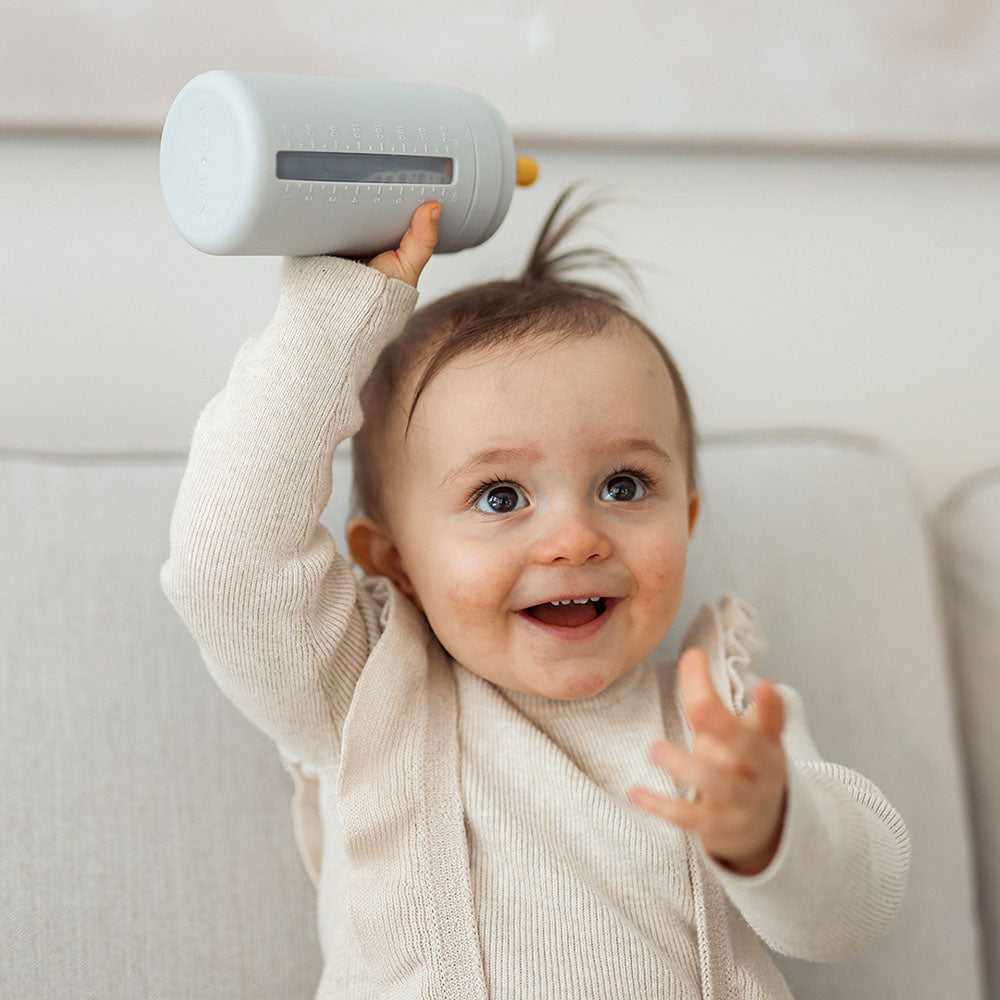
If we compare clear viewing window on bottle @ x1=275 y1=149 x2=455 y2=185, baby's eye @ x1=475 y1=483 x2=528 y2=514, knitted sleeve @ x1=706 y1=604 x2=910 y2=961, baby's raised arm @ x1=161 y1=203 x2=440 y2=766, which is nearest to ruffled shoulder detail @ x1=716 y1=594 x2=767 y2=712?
knitted sleeve @ x1=706 y1=604 x2=910 y2=961

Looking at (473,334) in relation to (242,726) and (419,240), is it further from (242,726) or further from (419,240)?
(242,726)

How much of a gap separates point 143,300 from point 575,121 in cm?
54

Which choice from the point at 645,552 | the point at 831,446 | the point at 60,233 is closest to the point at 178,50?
the point at 60,233

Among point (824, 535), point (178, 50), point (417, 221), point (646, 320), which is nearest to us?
point (417, 221)

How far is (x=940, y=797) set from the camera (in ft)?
3.96

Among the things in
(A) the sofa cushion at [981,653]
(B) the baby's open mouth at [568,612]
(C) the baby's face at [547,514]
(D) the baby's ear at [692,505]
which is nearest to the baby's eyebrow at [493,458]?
(C) the baby's face at [547,514]

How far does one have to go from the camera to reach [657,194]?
1421 millimetres

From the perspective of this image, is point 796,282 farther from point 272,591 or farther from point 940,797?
point 272,591

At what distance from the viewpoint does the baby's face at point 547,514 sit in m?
0.91

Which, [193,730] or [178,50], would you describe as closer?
[193,730]

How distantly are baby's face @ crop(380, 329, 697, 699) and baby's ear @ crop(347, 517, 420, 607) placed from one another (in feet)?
0.25

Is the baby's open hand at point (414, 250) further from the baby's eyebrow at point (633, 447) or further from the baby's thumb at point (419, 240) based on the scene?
the baby's eyebrow at point (633, 447)

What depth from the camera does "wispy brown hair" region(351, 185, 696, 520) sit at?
0.96 meters

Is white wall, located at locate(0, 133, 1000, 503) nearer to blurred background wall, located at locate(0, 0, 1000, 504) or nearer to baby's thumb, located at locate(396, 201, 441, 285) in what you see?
blurred background wall, located at locate(0, 0, 1000, 504)
